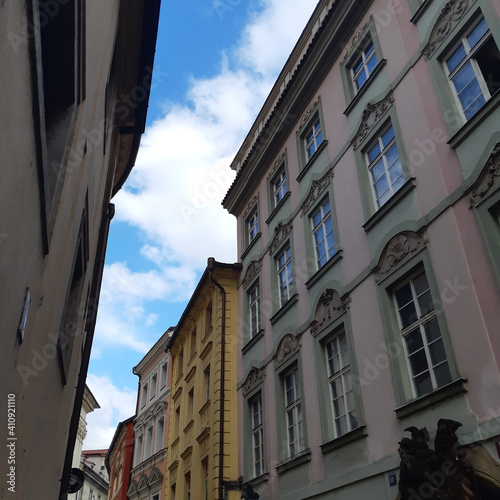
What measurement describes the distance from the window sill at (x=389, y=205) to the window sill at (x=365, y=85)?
3.24 metres

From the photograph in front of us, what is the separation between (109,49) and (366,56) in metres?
6.89

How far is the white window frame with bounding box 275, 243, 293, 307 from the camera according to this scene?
13.4m

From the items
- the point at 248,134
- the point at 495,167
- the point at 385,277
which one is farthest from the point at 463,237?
the point at 248,134

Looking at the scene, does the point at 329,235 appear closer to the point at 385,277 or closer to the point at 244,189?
the point at 385,277

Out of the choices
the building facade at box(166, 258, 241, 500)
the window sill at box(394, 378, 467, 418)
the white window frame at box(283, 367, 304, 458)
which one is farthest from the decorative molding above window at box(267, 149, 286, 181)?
the window sill at box(394, 378, 467, 418)

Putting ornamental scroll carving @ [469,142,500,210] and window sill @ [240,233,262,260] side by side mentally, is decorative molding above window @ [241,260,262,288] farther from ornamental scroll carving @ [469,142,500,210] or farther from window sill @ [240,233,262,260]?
ornamental scroll carving @ [469,142,500,210]

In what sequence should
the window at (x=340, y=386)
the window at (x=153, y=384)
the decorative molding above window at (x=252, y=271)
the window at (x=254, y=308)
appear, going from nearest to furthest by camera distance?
1. the window at (x=340, y=386)
2. the window at (x=254, y=308)
3. the decorative molding above window at (x=252, y=271)
4. the window at (x=153, y=384)

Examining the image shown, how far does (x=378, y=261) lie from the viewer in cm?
941

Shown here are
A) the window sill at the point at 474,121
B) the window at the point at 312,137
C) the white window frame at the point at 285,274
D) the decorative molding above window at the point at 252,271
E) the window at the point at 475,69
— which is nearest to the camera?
the window sill at the point at 474,121

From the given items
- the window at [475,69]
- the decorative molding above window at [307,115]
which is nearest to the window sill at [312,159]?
the decorative molding above window at [307,115]

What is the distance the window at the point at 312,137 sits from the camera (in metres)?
13.9

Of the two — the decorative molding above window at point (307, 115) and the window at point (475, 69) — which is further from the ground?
the decorative molding above window at point (307, 115)

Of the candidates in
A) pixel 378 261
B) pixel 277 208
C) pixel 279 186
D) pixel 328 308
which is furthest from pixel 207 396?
pixel 378 261

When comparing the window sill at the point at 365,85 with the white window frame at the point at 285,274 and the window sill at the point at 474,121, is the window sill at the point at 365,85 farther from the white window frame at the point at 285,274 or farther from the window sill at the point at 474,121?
the white window frame at the point at 285,274
